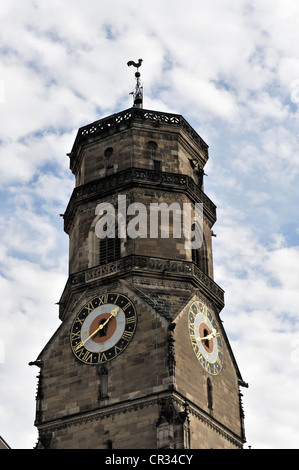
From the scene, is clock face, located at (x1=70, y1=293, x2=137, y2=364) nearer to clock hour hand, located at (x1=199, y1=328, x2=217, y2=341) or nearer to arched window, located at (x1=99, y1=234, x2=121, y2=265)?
arched window, located at (x1=99, y1=234, x2=121, y2=265)

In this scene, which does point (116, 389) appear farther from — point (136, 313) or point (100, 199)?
point (100, 199)

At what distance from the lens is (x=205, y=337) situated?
4853cm

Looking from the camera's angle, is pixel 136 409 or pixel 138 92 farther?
pixel 138 92

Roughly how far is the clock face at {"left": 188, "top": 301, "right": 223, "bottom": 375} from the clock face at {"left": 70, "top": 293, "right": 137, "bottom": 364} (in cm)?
277

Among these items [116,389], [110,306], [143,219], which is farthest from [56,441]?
[143,219]

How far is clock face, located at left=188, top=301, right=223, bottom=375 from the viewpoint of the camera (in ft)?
156

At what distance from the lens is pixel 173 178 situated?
51938 mm

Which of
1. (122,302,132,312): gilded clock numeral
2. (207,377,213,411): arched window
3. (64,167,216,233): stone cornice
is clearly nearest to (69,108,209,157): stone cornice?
(64,167,216,233): stone cornice

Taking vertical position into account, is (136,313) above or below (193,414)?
above

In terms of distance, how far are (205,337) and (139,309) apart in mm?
3463

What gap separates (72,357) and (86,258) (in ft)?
16.7

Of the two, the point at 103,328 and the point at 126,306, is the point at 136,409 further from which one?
the point at 126,306

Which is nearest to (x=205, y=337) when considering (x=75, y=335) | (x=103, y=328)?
(x=103, y=328)
